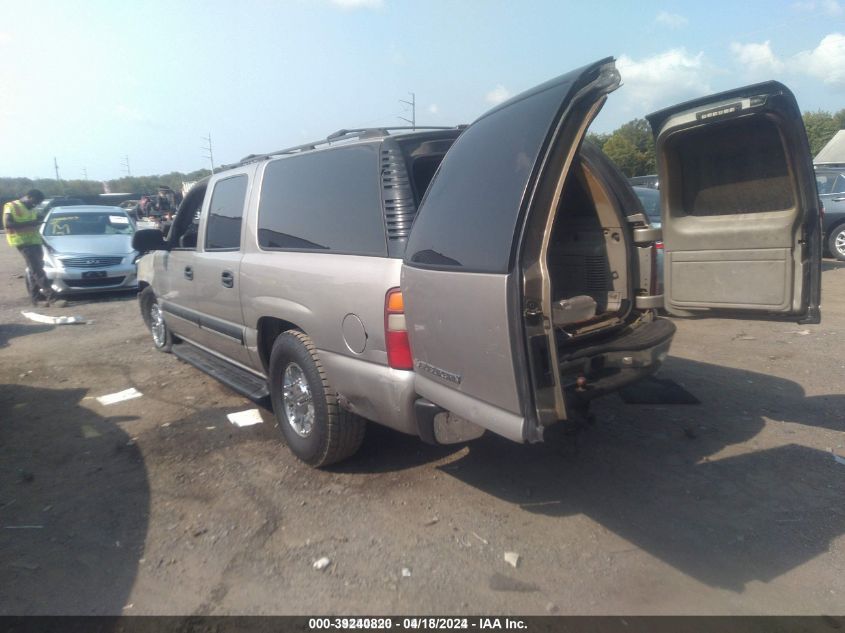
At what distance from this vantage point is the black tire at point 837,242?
12.2 m

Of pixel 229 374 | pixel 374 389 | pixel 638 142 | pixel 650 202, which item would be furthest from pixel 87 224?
pixel 638 142

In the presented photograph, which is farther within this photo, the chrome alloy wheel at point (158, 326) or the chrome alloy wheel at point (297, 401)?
the chrome alloy wheel at point (158, 326)

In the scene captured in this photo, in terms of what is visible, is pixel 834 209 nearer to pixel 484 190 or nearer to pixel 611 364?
pixel 611 364

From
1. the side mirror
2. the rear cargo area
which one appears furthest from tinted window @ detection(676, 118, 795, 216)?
the side mirror

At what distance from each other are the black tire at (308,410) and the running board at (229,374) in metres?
0.25

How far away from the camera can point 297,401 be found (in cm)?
402

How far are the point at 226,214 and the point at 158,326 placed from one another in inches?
106

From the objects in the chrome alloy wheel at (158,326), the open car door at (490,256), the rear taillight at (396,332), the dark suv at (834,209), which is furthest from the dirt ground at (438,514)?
the dark suv at (834,209)

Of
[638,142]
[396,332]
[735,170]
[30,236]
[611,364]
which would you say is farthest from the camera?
[638,142]

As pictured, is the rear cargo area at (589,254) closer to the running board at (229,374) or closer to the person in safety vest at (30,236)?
the running board at (229,374)

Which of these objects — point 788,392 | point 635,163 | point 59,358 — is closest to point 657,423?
point 788,392

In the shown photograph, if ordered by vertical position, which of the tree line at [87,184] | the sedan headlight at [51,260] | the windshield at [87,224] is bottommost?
the sedan headlight at [51,260]

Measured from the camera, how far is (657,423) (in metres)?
4.47

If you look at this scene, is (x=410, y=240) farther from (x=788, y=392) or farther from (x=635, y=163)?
(x=635, y=163)
